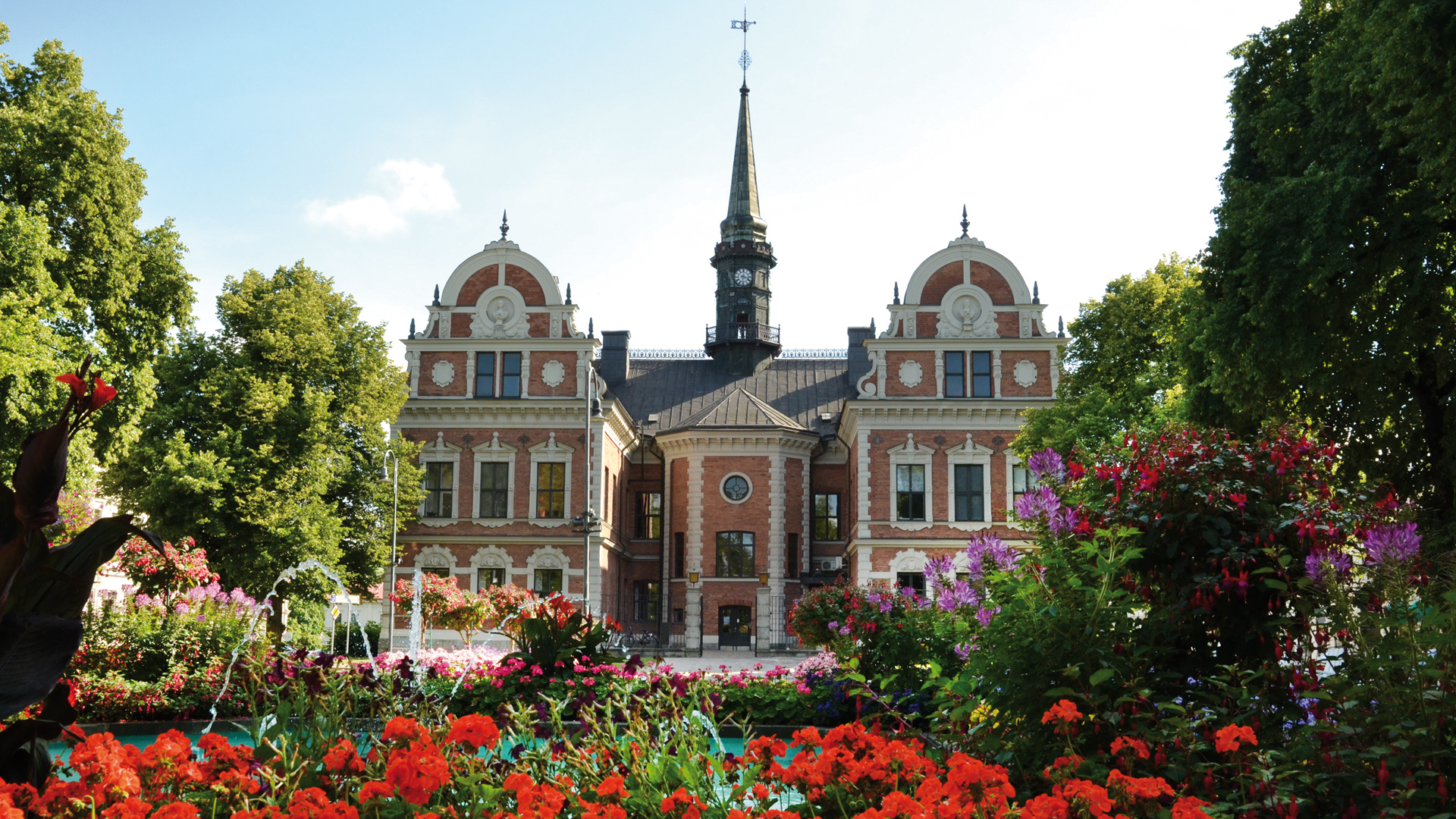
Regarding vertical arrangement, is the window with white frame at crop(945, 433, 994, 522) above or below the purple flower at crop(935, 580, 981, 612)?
above

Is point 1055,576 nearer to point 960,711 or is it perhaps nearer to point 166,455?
point 960,711

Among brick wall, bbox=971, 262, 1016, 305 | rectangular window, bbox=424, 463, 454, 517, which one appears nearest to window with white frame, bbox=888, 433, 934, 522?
brick wall, bbox=971, 262, 1016, 305

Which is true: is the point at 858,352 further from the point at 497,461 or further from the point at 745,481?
the point at 497,461

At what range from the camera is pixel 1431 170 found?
43.1 ft

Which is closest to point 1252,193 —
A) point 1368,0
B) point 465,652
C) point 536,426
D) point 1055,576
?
point 1368,0

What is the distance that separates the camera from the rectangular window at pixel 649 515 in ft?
131

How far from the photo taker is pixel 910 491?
34062mm

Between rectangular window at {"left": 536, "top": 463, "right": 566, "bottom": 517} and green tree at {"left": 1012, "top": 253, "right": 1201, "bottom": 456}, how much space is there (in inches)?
596

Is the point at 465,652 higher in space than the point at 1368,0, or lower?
lower

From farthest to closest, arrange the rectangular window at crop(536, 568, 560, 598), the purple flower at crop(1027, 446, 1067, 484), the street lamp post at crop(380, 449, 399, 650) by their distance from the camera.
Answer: the rectangular window at crop(536, 568, 560, 598) → the street lamp post at crop(380, 449, 399, 650) → the purple flower at crop(1027, 446, 1067, 484)

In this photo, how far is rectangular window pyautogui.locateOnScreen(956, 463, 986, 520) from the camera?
3388 centimetres

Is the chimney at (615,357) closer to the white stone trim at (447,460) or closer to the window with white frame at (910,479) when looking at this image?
the white stone trim at (447,460)

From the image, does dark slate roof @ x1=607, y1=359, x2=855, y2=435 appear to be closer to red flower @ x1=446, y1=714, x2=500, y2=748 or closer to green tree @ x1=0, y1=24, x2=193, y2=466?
green tree @ x1=0, y1=24, x2=193, y2=466

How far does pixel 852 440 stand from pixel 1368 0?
75.7 feet
